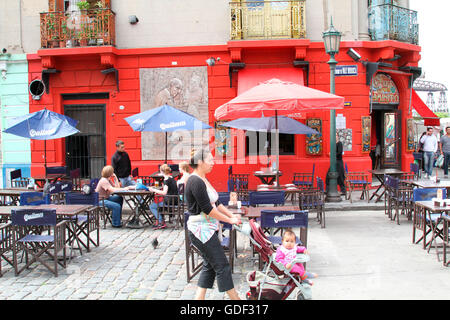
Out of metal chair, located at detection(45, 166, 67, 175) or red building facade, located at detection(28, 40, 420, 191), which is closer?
metal chair, located at detection(45, 166, 67, 175)

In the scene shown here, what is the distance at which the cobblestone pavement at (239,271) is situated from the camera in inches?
223

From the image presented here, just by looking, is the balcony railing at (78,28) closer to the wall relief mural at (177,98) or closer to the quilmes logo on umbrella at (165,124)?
the wall relief mural at (177,98)

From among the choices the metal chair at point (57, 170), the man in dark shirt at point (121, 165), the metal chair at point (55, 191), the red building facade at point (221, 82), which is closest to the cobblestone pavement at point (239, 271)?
the metal chair at point (55, 191)

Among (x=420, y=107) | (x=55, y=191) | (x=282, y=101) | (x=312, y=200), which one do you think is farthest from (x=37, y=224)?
(x=420, y=107)

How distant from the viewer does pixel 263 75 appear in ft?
48.4

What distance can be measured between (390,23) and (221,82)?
6.03 metres

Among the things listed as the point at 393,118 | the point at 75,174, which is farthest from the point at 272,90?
the point at 393,118

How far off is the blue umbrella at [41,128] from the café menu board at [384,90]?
33.5ft

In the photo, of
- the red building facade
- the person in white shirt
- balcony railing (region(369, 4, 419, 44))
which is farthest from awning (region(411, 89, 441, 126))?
balcony railing (region(369, 4, 419, 44))

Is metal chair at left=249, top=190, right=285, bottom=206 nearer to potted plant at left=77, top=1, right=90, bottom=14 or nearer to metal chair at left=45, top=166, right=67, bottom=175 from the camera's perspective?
metal chair at left=45, top=166, right=67, bottom=175

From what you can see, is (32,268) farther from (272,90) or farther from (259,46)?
(259,46)

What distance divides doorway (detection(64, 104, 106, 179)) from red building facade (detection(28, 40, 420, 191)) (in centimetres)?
4

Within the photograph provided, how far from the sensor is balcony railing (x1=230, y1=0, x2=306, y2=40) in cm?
1453

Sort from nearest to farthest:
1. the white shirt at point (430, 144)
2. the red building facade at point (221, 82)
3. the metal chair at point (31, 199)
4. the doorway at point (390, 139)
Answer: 1. the metal chair at point (31, 199)
2. the red building facade at point (221, 82)
3. the doorway at point (390, 139)
4. the white shirt at point (430, 144)
